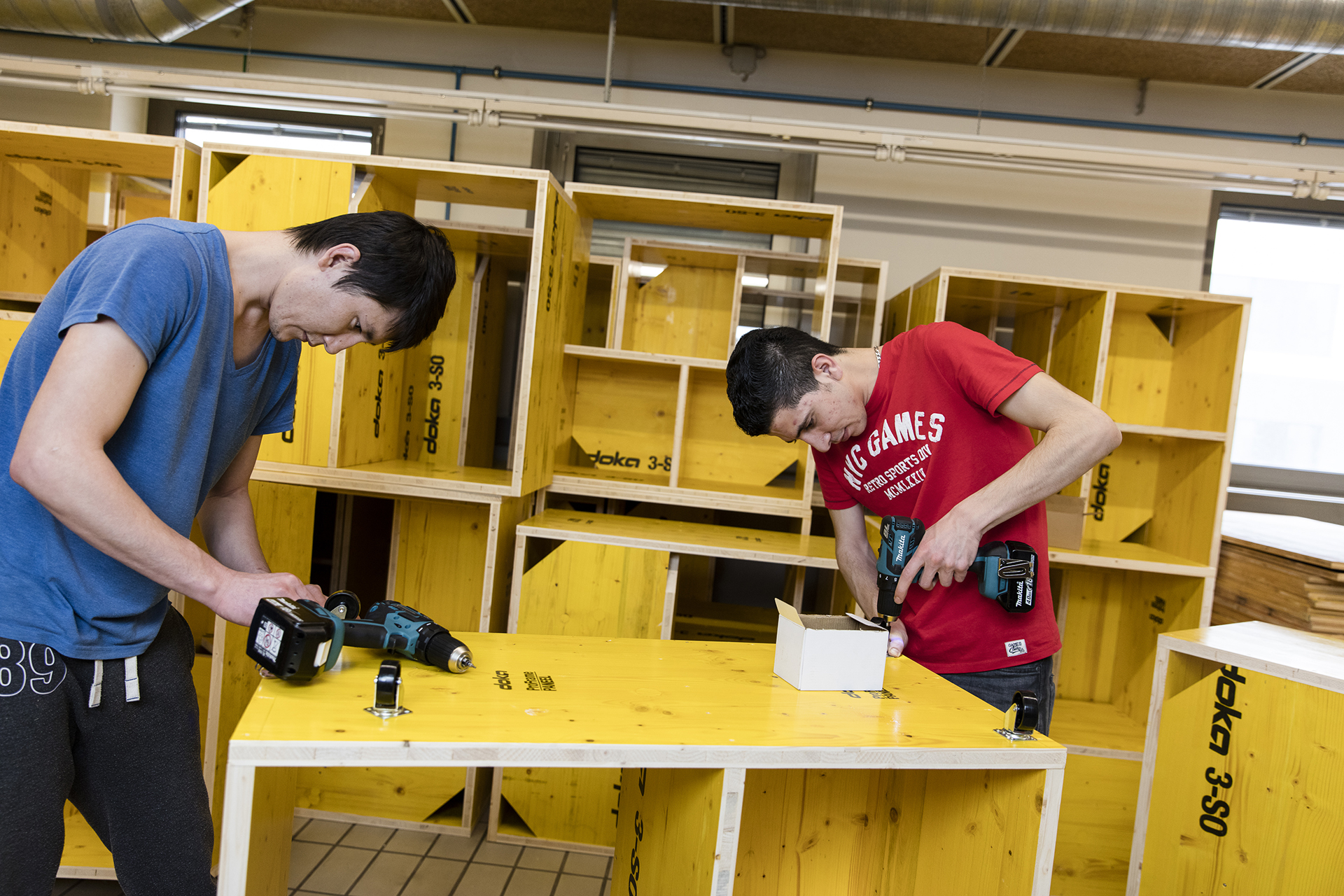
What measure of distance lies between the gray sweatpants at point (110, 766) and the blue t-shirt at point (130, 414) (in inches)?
2.3

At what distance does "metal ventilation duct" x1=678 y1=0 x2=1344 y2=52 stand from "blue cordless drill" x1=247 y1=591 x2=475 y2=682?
2.38 meters

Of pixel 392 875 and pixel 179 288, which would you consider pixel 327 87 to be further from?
pixel 392 875

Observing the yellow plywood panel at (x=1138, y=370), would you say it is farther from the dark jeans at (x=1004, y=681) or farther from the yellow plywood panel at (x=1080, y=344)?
the dark jeans at (x=1004, y=681)

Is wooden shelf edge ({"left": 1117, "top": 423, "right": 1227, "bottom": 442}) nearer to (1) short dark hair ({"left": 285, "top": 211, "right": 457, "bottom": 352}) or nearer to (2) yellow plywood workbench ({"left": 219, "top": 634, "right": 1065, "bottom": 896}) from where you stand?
(2) yellow plywood workbench ({"left": 219, "top": 634, "right": 1065, "bottom": 896})

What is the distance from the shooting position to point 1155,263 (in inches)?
163

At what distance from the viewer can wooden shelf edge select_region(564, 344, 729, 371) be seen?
2939 mm

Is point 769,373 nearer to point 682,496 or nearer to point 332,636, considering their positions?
point 332,636

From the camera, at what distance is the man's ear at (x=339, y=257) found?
1.31m

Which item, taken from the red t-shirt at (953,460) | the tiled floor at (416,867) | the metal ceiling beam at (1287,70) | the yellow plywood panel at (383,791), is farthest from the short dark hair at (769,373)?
the metal ceiling beam at (1287,70)

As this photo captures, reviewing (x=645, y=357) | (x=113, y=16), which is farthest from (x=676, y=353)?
(x=113, y=16)

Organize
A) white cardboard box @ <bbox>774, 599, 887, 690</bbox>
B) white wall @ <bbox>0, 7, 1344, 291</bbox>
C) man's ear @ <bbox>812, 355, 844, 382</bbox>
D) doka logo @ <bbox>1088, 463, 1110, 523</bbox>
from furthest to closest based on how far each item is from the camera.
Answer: white wall @ <bbox>0, 7, 1344, 291</bbox>, doka logo @ <bbox>1088, 463, 1110, 523</bbox>, man's ear @ <bbox>812, 355, 844, 382</bbox>, white cardboard box @ <bbox>774, 599, 887, 690</bbox>

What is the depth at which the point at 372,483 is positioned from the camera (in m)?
2.61

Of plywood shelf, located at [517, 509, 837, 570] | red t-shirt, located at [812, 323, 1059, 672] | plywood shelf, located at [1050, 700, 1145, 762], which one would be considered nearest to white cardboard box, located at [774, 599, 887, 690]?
red t-shirt, located at [812, 323, 1059, 672]

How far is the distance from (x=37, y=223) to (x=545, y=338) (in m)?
1.98
